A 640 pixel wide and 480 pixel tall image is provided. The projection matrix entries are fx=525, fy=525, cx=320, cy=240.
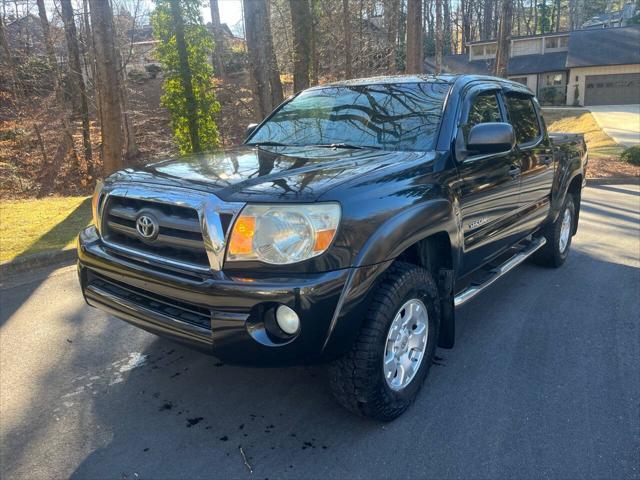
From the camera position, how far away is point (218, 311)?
249 cm

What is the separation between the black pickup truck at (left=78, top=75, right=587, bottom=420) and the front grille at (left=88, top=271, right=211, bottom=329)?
0.5 inches

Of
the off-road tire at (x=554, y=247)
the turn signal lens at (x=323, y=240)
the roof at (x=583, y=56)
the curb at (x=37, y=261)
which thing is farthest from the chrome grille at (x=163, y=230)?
the roof at (x=583, y=56)

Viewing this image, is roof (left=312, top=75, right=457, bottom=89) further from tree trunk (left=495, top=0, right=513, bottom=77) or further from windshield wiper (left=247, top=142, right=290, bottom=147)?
tree trunk (left=495, top=0, right=513, bottom=77)

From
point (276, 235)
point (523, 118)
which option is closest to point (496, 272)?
point (523, 118)

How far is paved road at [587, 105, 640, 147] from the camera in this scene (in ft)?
66.6

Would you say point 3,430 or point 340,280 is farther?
point 3,430

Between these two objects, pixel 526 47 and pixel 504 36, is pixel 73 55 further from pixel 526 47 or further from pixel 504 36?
pixel 526 47

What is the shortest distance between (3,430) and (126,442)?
2.46 feet

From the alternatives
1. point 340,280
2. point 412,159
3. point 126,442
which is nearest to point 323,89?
point 412,159

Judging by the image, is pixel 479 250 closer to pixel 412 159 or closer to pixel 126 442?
pixel 412 159

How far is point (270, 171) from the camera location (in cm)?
292

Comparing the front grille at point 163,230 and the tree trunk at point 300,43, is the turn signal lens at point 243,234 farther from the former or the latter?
the tree trunk at point 300,43

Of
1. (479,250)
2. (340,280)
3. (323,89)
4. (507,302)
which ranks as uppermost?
(323,89)

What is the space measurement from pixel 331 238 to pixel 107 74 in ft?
27.1
